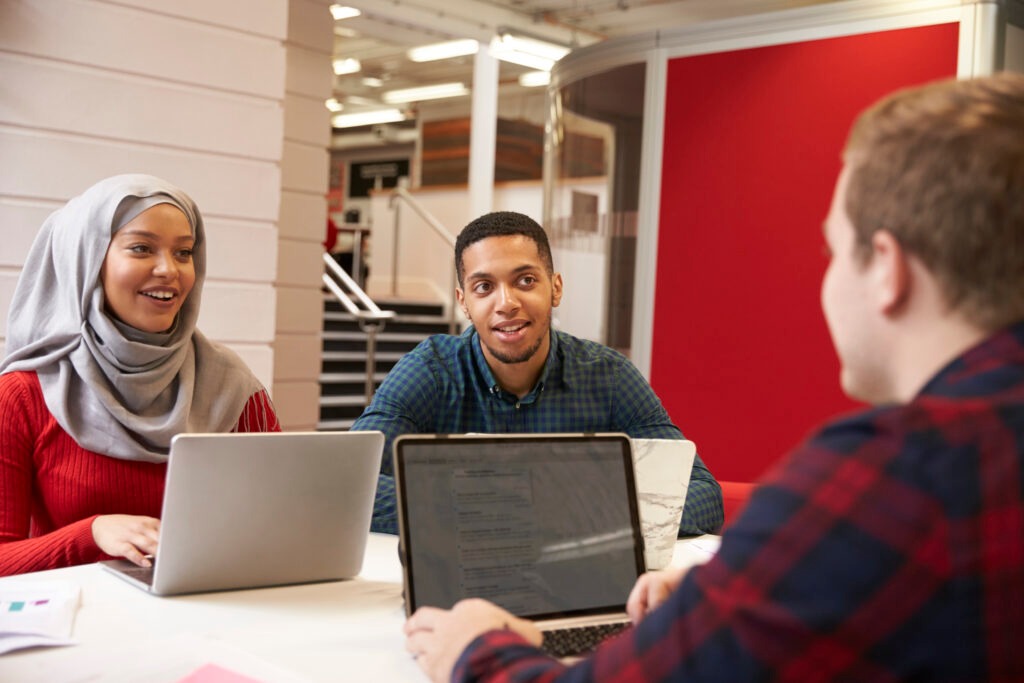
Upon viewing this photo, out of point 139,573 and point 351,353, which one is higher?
point 139,573

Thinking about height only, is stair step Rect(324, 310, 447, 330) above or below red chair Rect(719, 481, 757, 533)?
above

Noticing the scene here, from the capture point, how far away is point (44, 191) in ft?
10.9

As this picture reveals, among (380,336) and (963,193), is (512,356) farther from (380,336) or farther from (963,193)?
(380,336)

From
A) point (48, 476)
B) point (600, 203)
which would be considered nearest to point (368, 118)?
point (600, 203)

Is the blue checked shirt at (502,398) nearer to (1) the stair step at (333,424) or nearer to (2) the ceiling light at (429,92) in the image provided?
(1) the stair step at (333,424)

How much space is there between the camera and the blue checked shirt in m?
2.29

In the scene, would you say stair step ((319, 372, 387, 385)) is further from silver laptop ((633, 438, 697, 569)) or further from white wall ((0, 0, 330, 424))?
silver laptop ((633, 438, 697, 569))

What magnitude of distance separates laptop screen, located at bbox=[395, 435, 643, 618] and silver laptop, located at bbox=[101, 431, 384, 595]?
0.91 ft

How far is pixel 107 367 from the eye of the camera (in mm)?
2139

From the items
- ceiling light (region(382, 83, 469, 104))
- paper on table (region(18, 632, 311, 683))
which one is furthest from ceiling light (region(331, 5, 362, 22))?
paper on table (region(18, 632, 311, 683))

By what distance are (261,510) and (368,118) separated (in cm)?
1418

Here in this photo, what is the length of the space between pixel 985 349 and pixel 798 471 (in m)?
0.16

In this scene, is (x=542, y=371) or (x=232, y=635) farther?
(x=542, y=371)

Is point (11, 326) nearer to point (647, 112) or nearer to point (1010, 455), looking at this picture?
point (1010, 455)
